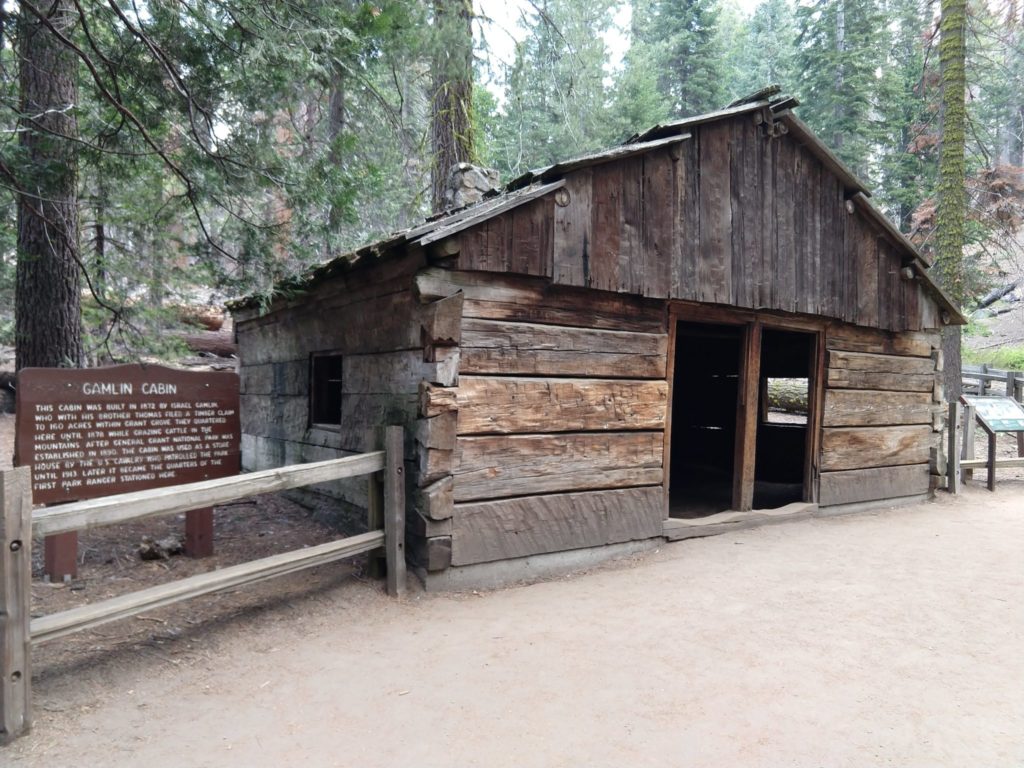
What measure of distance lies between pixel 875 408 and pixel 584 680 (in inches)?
262

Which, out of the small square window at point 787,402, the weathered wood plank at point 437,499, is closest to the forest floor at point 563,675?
the weathered wood plank at point 437,499

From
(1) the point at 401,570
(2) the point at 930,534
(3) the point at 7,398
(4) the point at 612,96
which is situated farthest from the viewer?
(4) the point at 612,96

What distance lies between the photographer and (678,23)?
30.1 metres

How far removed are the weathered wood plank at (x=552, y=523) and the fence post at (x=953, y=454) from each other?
19.8ft

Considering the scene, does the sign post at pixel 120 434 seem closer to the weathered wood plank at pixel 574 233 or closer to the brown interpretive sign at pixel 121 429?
the brown interpretive sign at pixel 121 429

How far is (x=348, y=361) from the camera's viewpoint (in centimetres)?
662

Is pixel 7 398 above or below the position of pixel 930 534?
above

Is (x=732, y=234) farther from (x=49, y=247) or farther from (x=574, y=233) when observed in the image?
(x=49, y=247)

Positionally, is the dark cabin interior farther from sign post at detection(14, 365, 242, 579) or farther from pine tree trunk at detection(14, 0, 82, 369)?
pine tree trunk at detection(14, 0, 82, 369)

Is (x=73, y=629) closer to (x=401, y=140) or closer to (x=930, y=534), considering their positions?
(x=401, y=140)

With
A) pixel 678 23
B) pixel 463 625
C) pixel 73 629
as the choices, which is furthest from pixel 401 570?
pixel 678 23

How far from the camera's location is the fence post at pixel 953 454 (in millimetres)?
9781

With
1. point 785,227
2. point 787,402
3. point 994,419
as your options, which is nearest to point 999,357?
point 787,402

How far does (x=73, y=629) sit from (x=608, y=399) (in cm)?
431
